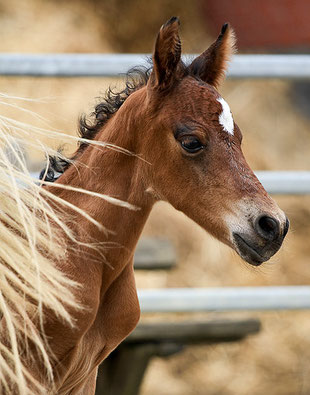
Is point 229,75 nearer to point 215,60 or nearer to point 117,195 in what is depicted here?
point 215,60

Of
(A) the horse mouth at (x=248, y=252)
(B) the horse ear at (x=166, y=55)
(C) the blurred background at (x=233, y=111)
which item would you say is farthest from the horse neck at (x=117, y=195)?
(C) the blurred background at (x=233, y=111)

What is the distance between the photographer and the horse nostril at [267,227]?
1.87 m

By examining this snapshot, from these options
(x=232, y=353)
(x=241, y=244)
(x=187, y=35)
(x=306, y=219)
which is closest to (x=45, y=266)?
(x=241, y=244)

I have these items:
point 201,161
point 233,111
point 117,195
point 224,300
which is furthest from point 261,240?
point 233,111

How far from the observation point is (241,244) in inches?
75.8

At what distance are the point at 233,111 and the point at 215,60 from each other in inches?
130

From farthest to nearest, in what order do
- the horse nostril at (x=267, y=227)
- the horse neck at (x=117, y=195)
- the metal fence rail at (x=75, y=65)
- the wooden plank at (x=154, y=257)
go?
the wooden plank at (x=154, y=257) < the metal fence rail at (x=75, y=65) < the horse neck at (x=117, y=195) < the horse nostril at (x=267, y=227)

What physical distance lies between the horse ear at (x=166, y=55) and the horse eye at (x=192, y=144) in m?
0.14

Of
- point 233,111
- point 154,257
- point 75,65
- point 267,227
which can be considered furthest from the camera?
point 233,111

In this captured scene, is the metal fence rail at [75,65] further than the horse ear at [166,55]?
Yes

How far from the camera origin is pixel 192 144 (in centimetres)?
194

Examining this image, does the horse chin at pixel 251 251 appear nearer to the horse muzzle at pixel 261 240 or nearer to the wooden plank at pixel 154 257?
the horse muzzle at pixel 261 240

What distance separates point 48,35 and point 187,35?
3.10 feet

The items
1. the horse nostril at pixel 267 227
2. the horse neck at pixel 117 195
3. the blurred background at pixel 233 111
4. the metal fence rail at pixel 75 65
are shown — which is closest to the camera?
the horse nostril at pixel 267 227
